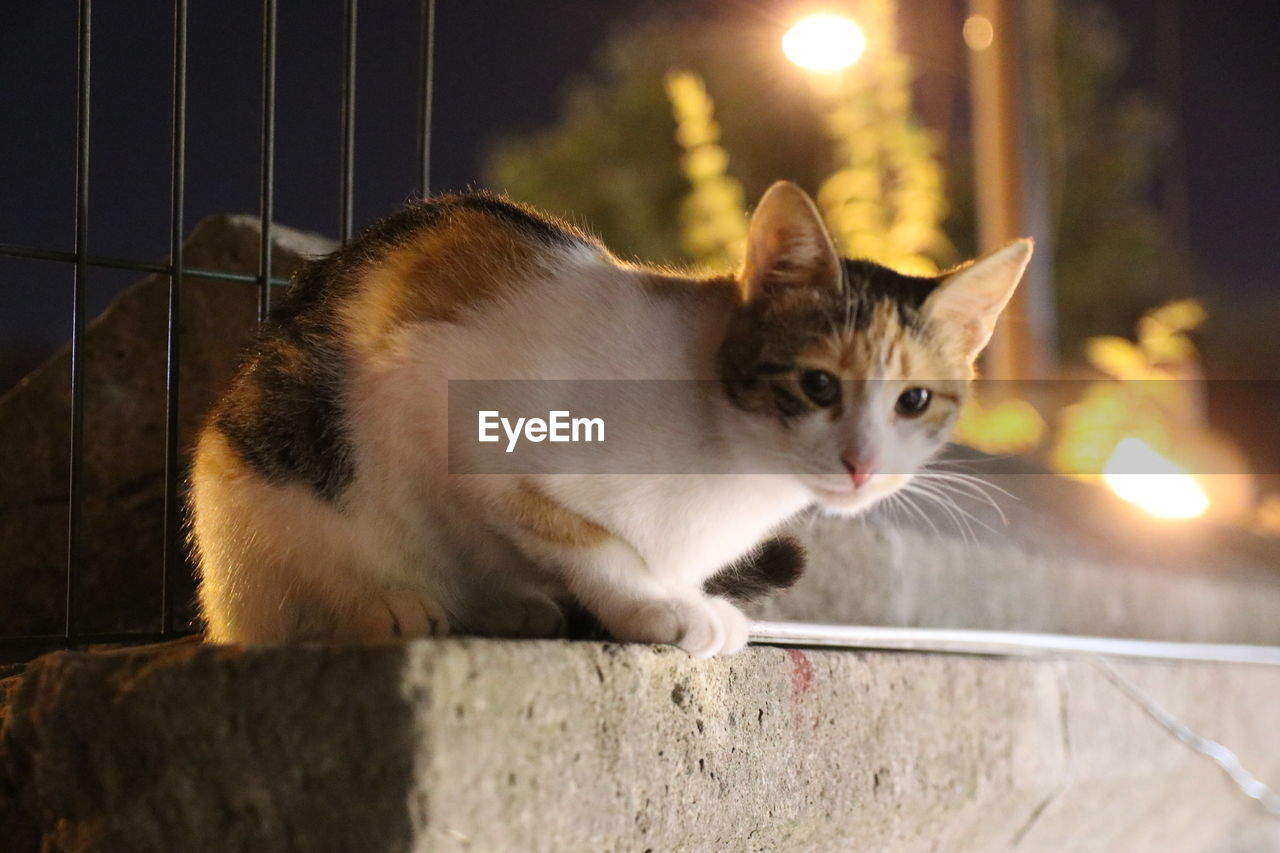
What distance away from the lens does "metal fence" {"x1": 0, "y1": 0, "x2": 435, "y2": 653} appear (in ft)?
5.58

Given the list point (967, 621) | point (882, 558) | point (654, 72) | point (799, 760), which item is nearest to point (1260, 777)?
point (967, 621)

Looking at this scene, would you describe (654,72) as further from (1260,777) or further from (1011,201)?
(1260,777)

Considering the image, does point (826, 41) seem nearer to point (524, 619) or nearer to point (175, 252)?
point (175, 252)

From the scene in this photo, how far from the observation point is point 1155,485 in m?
3.38

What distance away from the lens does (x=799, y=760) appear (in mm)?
1536

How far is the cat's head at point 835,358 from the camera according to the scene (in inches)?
53.0

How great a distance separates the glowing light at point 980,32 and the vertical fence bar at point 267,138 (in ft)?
9.82

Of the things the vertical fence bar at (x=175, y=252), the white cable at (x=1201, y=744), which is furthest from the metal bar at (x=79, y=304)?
the white cable at (x=1201, y=744)

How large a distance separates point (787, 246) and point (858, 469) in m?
0.31

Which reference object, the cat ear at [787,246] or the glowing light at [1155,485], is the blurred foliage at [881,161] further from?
the cat ear at [787,246]

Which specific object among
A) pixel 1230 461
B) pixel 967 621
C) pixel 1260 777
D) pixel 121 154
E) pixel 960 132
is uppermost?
pixel 960 132

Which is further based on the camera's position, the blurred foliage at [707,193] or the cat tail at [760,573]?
the blurred foliage at [707,193]

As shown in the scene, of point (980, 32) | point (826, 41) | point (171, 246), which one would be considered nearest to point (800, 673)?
point (171, 246)

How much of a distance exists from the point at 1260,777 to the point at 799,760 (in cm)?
190
